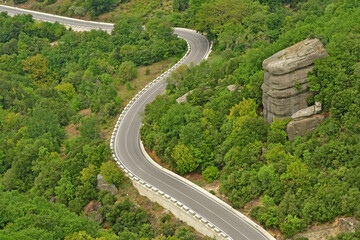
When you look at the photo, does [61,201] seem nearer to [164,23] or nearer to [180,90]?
[180,90]

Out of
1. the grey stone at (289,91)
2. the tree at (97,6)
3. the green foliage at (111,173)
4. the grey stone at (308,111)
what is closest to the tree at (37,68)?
the tree at (97,6)

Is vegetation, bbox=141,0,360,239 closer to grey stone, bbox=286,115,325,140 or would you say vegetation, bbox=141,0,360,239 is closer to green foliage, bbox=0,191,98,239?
grey stone, bbox=286,115,325,140

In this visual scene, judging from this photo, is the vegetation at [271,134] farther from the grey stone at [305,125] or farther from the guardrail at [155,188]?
the guardrail at [155,188]

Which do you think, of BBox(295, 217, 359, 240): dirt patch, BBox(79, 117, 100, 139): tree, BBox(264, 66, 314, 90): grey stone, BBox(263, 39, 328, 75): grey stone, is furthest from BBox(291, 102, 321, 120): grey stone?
BBox(79, 117, 100, 139): tree

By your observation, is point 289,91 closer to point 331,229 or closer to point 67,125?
point 331,229

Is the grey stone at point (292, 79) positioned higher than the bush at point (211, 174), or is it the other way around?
the grey stone at point (292, 79)

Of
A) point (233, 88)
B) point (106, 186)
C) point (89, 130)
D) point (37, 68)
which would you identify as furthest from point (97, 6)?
point (106, 186)
